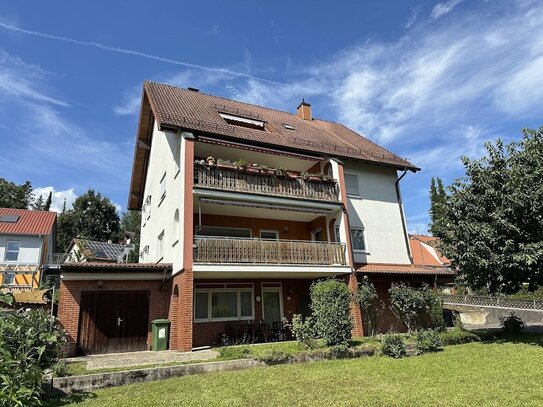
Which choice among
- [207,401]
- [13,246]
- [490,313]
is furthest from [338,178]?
[13,246]

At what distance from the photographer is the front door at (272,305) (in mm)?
19000

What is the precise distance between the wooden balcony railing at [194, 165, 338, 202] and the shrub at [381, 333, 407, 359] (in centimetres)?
786

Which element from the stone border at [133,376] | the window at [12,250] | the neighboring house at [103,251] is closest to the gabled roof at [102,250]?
the neighboring house at [103,251]

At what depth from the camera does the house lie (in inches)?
606

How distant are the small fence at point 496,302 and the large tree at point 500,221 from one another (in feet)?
38.5

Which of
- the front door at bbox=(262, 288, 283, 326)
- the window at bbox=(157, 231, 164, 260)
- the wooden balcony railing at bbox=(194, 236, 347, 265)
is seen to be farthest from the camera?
the window at bbox=(157, 231, 164, 260)

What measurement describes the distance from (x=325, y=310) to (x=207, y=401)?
708cm

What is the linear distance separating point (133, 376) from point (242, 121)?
48.4 ft

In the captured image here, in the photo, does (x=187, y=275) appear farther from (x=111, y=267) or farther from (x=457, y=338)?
(x=457, y=338)

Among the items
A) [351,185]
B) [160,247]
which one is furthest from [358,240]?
[160,247]

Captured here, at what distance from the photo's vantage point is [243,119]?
2123 centimetres

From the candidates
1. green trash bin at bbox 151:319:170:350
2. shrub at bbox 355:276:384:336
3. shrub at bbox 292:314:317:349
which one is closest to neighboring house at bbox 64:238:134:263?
green trash bin at bbox 151:319:170:350

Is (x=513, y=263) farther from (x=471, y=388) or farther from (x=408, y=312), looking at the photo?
(x=471, y=388)

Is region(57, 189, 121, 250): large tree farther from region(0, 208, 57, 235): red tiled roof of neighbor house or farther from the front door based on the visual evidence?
the front door
